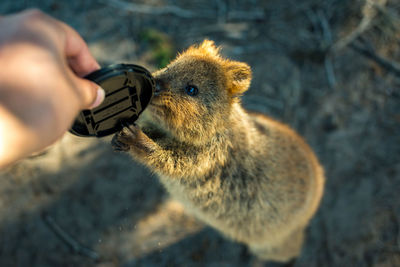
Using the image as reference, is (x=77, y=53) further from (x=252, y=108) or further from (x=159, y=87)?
(x=252, y=108)

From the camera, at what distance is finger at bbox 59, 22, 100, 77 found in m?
1.71

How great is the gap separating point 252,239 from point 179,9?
422cm

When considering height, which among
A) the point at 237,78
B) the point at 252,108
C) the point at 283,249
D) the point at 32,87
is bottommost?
the point at 283,249

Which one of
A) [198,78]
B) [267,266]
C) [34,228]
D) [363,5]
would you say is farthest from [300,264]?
[363,5]

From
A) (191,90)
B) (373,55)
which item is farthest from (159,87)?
(373,55)

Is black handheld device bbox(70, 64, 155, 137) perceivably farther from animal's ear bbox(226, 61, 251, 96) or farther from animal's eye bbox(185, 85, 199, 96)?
animal's ear bbox(226, 61, 251, 96)

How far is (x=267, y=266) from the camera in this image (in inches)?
175

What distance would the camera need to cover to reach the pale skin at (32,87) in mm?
1146

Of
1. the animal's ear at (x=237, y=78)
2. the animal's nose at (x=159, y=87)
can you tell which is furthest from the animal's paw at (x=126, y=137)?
the animal's ear at (x=237, y=78)

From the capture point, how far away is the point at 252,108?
5.06m

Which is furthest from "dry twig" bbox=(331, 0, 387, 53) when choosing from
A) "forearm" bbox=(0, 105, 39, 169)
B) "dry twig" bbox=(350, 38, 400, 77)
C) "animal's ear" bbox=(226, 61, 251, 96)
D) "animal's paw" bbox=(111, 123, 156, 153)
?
"forearm" bbox=(0, 105, 39, 169)

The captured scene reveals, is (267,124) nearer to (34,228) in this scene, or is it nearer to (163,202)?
(163,202)

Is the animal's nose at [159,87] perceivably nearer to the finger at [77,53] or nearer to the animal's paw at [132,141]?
the animal's paw at [132,141]

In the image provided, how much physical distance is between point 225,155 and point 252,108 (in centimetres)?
234
